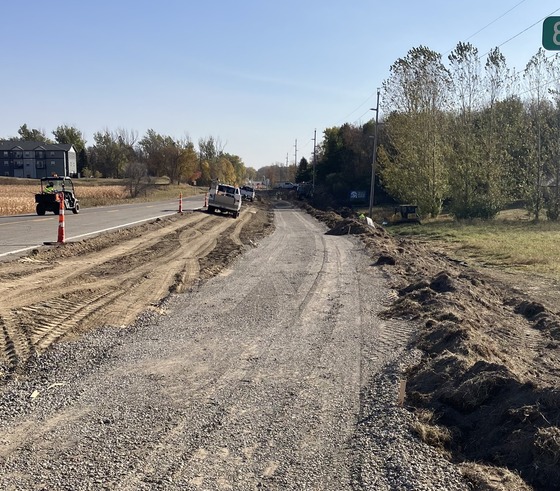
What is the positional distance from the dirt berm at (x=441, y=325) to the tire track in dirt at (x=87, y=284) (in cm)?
2

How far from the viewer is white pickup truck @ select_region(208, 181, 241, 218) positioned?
39656 mm

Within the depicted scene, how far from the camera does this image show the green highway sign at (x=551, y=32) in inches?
254

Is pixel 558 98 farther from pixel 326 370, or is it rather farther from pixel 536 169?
pixel 326 370

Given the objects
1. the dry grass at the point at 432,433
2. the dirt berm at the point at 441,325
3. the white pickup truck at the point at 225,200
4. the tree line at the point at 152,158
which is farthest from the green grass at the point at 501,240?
the tree line at the point at 152,158

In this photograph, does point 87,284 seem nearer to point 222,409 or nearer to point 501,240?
point 222,409

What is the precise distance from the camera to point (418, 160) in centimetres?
4206

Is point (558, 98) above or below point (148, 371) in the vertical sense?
above

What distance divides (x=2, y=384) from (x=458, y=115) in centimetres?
4134

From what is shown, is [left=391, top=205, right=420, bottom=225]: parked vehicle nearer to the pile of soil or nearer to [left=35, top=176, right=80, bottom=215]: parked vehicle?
[left=35, top=176, right=80, bottom=215]: parked vehicle

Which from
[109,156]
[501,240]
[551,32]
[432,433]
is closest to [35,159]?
[109,156]

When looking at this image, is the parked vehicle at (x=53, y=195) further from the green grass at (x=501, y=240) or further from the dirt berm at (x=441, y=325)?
the green grass at (x=501, y=240)

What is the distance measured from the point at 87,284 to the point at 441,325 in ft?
24.0

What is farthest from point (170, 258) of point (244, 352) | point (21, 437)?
point (21, 437)

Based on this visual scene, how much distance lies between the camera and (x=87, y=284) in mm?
12047
